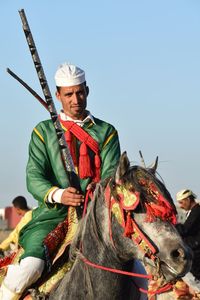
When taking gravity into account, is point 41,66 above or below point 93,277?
above

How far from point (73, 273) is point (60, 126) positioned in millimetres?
1409

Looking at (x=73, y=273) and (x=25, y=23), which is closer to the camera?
(x=73, y=273)

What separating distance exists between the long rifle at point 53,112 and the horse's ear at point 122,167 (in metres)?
0.72

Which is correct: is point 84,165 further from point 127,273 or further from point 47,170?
point 127,273

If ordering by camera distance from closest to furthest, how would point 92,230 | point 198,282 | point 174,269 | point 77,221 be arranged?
point 174,269
point 92,230
point 77,221
point 198,282

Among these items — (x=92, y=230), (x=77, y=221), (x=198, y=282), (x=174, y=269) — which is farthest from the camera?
(x=198, y=282)

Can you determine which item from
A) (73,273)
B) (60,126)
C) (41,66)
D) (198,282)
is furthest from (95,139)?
(198,282)

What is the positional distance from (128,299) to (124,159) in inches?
49.6

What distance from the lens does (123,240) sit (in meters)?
6.98

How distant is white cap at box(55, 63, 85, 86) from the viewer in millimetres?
8164

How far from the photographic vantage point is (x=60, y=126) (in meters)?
8.08

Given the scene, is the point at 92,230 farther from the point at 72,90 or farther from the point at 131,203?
the point at 72,90

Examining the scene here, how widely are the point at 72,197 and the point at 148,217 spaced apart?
928 mm

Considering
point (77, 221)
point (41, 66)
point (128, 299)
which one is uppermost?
point (41, 66)
